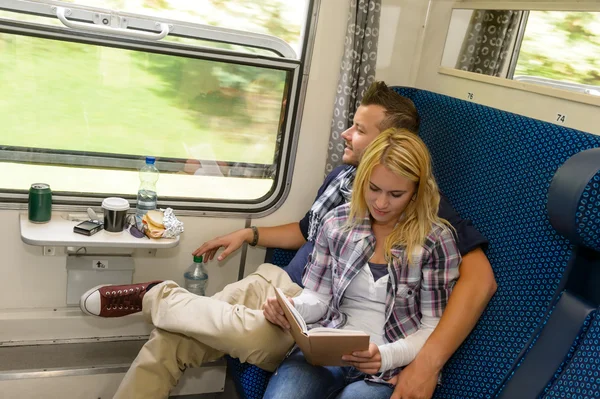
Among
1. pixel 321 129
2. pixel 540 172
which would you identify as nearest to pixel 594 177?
pixel 540 172

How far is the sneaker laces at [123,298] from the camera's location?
2.51 metres

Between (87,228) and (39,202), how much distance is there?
24 cm

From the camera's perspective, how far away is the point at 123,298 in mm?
2512

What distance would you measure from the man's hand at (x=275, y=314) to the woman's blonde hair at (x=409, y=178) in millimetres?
449

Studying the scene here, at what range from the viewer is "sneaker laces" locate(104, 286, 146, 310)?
2506mm

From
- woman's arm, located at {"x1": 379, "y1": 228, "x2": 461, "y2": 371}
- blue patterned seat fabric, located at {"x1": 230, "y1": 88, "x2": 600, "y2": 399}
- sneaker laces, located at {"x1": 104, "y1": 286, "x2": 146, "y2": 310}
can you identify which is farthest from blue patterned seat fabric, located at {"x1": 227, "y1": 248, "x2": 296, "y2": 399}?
woman's arm, located at {"x1": 379, "y1": 228, "x2": 461, "y2": 371}

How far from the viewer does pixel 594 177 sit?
5.09ft

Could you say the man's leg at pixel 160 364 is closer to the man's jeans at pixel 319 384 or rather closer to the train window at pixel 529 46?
the man's jeans at pixel 319 384

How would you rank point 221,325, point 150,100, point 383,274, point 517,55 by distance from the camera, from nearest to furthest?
point 383,274 → point 221,325 → point 517,55 → point 150,100

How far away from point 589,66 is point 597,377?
45.2 inches

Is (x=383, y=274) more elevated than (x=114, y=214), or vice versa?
(x=383, y=274)

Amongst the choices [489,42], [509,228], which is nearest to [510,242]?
[509,228]

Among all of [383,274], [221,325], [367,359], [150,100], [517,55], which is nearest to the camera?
[367,359]

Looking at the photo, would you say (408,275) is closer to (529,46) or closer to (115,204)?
(529,46)
